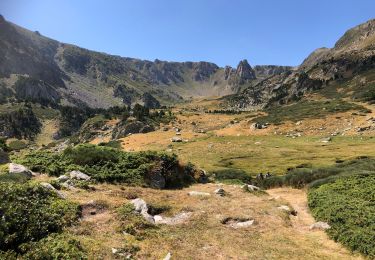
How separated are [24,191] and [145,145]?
72.0m

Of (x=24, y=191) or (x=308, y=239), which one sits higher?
(x=24, y=191)

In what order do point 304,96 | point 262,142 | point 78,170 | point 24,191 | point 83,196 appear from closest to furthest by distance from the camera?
1. point 24,191
2. point 83,196
3. point 78,170
4. point 262,142
5. point 304,96

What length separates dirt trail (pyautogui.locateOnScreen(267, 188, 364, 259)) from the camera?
19484 mm

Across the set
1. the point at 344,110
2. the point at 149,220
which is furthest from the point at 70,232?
the point at 344,110

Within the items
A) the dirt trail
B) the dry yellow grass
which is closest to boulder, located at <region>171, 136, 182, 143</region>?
the dirt trail

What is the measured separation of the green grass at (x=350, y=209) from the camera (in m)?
19.2

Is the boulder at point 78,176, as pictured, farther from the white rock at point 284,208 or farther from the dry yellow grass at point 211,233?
the white rock at point 284,208

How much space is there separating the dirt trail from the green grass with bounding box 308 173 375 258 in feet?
1.36

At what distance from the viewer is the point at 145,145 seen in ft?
301

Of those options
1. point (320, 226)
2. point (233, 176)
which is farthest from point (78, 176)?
point (233, 176)

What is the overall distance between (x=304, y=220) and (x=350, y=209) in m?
3.48

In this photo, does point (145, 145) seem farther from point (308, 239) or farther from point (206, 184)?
point (308, 239)

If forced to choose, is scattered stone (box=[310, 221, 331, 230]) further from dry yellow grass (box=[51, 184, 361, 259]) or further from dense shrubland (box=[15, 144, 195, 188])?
dense shrubland (box=[15, 144, 195, 188])

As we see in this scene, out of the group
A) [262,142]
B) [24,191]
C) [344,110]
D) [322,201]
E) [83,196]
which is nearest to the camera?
[24,191]
